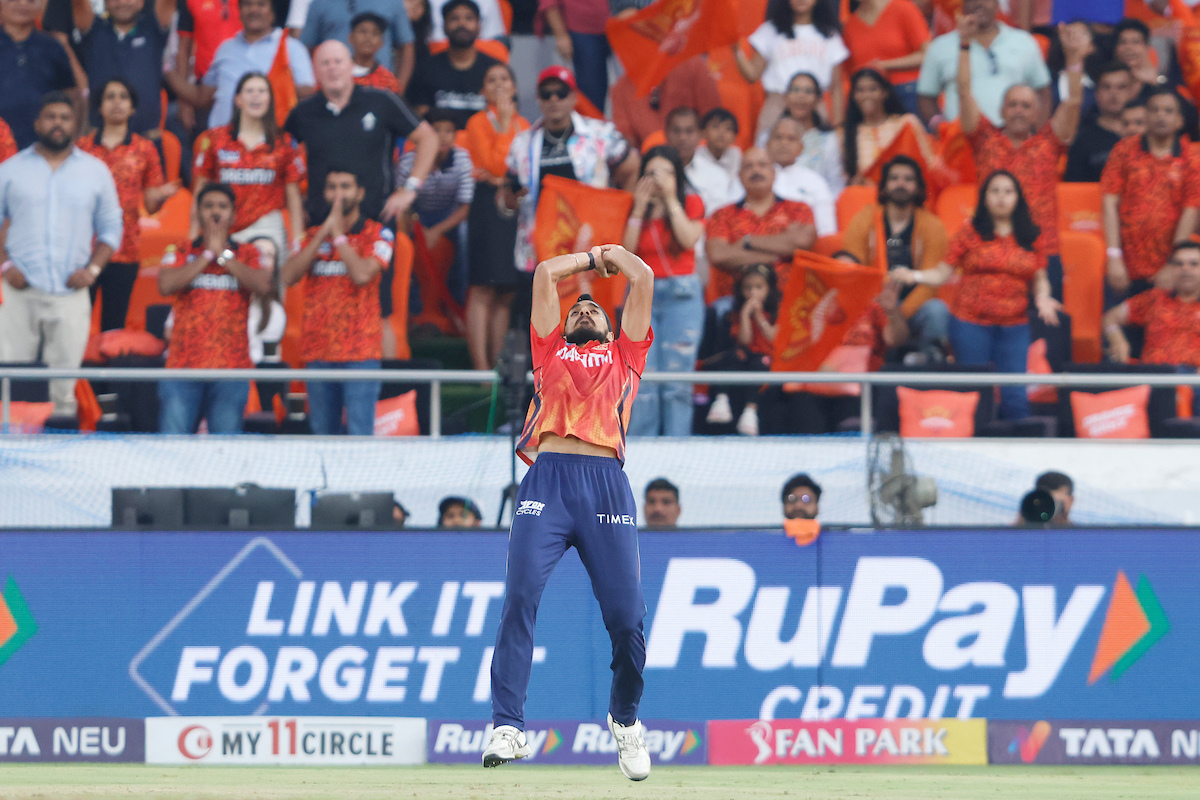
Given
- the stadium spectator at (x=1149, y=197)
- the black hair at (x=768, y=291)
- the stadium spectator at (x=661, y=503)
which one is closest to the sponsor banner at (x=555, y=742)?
the stadium spectator at (x=661, y=503)

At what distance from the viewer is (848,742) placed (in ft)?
30.5

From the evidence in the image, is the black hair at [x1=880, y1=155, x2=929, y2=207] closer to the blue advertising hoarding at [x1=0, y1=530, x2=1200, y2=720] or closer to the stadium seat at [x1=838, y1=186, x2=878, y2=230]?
the stadium seat at [x1=838, y1=186, x2=878, y2=230]

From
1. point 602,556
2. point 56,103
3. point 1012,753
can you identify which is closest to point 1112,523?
point 1012,753

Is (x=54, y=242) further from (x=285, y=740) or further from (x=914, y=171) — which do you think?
(x=914, y=171)

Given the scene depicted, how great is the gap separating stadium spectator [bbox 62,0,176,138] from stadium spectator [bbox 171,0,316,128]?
→ 0.45 m

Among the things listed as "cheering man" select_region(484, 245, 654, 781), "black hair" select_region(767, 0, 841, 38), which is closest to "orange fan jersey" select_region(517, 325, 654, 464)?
"cheering man" select_region(484, 245, 654, 781)

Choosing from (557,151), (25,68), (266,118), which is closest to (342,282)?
(266,118)

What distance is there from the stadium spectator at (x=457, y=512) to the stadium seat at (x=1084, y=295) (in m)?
5.03

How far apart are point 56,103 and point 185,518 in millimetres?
3855

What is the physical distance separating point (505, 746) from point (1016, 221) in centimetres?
643

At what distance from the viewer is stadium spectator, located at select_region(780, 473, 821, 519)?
31.8 feet

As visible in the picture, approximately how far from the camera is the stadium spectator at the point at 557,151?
1159cm

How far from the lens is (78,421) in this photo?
11.0 meters

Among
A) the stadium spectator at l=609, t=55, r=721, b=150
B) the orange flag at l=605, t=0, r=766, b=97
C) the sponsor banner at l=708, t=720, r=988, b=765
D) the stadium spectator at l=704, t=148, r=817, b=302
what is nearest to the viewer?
the sponsor banner at l=708, t=720, r=988, b=765
